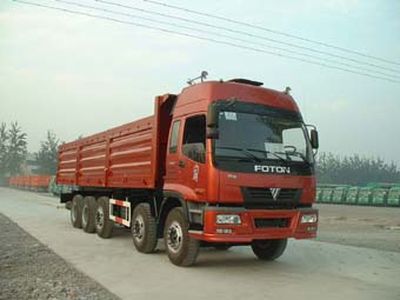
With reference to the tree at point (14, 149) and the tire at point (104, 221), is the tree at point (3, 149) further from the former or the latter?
the tire at point (104, 221)

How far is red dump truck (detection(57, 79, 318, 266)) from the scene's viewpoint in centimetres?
928

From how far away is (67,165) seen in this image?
19.5 m

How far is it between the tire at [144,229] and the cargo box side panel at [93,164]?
2.89 meters

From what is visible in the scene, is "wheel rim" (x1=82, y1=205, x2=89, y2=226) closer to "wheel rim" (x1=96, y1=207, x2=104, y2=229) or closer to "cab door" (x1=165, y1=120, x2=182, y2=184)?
"wheel rim" (x1=96, y1=207, x2=104, y2=229)

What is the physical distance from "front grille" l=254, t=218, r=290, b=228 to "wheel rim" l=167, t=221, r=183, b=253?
148cm

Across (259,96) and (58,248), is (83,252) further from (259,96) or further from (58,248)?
(259,96)

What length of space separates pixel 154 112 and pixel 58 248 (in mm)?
3884

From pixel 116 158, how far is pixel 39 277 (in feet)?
17.9

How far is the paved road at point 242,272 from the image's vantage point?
8.18 meters

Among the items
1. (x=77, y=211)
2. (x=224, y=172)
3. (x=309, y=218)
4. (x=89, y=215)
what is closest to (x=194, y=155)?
(x=224, y=172)

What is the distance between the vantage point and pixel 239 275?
31.7 ft

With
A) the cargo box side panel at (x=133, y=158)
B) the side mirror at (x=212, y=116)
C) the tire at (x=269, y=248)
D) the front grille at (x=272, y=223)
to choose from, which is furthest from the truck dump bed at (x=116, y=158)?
the front grille at (x=272, y=223)

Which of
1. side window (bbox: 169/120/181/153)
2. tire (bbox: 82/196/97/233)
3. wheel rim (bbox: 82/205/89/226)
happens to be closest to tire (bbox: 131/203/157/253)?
side window (bbox: 169/120/181/153)

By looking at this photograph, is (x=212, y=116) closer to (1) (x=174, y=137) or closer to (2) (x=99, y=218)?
(1) (x=174, y=137)
